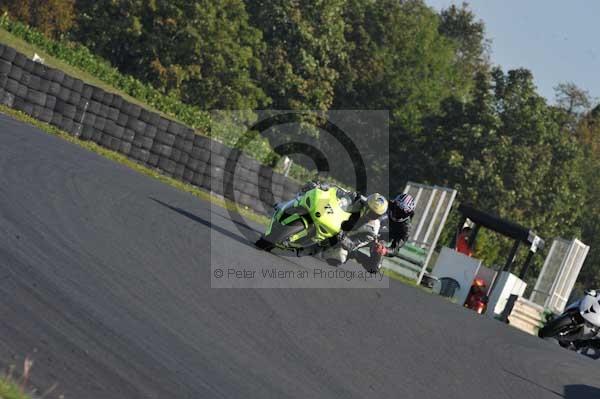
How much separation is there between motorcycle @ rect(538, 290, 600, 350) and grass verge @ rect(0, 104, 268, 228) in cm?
586

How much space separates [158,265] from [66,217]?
4.39 ft

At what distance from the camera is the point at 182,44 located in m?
52.8

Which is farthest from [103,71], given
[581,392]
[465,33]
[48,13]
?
[465,33]

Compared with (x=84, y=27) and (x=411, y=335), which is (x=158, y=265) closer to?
(x=411, y=335)

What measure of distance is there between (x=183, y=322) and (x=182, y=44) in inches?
1843

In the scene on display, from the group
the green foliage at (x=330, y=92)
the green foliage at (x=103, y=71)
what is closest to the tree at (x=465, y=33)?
the green foliage at (x=330, y=92)

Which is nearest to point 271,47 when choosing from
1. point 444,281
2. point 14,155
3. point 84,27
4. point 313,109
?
point 313,109

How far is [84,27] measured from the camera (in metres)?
53.1

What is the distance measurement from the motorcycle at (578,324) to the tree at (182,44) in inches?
1485

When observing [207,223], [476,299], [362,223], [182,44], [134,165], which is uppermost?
[182,44]

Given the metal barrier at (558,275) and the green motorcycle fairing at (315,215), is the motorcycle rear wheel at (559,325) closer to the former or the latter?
the green motorcycle fairing at (315,215)

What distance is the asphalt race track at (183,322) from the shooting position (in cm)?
574

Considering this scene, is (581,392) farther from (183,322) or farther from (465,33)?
(465,33)

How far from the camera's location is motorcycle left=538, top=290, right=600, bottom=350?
15.2m
